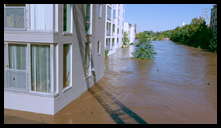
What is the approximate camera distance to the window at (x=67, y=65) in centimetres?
896

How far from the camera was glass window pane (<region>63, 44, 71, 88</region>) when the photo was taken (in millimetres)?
8961

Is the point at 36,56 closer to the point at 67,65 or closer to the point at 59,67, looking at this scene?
the point at 59,67

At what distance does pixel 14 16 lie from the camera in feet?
26.7

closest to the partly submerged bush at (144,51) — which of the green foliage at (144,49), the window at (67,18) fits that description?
the green foliage at (144,49)

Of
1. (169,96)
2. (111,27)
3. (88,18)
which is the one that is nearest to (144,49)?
(111,27)

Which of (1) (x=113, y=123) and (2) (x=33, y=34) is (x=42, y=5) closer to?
(2) (x=33, y=34)

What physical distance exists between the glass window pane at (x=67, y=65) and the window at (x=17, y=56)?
1576mm

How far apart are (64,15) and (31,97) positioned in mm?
3462

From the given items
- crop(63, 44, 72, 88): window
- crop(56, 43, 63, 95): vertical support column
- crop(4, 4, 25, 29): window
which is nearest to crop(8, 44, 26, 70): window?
crop(4, 4, 25, 29): window

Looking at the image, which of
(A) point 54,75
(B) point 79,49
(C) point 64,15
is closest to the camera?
(A) point 54,75

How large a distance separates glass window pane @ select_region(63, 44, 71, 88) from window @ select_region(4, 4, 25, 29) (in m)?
1.92

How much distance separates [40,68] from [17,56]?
107 cm

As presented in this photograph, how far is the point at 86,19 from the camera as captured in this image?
11.6 metres
